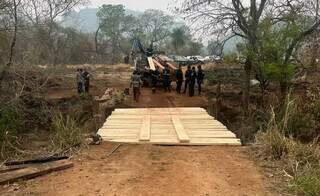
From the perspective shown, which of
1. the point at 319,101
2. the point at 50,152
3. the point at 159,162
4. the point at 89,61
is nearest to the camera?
the point at 159,162

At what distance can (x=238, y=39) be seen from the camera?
2391 cm

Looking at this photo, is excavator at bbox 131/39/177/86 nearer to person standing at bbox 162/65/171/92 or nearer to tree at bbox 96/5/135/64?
person standing at bbox 162/65/171/92

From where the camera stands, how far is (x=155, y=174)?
755 centimetres

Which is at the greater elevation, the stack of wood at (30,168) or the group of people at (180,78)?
the group of people at (180,78)

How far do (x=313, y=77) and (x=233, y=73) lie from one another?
12523mm

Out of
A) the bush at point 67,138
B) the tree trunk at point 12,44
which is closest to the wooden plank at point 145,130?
the bush at point 67,138

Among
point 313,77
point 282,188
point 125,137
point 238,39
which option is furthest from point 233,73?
point 282,188

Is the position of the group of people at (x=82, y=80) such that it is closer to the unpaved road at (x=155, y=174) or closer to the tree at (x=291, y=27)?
the tree at (x=291, y=27)

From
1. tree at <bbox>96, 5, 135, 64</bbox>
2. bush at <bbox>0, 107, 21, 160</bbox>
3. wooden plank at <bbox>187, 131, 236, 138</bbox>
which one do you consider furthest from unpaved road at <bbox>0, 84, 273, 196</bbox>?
tree at <bbox>96, 5, 135, 64</bbox>

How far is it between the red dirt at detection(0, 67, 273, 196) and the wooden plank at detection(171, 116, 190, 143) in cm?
37

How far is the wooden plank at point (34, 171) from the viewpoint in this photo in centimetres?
740

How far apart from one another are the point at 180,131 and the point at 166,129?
1.85ft

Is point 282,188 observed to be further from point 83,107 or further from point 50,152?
point 83,107

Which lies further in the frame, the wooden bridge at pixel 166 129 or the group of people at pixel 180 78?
the group of people at pixel 180 78
